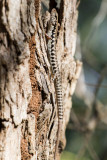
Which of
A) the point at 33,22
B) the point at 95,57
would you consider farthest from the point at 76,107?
the point at 33,22

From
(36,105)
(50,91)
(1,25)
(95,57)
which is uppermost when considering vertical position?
(95,57)

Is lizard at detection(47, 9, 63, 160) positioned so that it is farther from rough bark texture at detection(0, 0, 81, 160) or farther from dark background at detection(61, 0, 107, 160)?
dark background at detection(61, 0, 107, 160)

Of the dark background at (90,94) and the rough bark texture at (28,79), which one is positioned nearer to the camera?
the rough bark texture at (28,79)

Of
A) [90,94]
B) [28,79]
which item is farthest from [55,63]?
[90,94]

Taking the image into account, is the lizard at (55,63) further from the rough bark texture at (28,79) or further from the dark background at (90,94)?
the dark background at (90,94)

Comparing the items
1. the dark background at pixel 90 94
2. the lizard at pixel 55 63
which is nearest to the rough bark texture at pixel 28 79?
the lizard at pixel 55 63

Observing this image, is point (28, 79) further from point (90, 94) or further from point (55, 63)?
point (90, 94)

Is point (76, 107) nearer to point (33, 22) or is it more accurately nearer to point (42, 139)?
point (42, 139)

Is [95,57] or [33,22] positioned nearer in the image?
[33,22]
